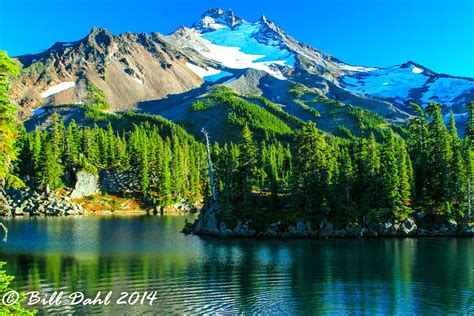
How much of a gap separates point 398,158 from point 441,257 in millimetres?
28348

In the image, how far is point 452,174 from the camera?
237 ft

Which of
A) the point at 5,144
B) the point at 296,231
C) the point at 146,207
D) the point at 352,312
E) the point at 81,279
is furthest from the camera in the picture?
the point at 146,207

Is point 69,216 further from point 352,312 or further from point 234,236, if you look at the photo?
point 352,312

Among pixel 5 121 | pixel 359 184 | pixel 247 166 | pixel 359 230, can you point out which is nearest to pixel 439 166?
pixel 359 184

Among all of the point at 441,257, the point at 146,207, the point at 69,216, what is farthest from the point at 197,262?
the point at 146,207

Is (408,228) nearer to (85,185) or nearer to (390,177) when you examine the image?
(390,177)

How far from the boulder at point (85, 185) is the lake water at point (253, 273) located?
191ft

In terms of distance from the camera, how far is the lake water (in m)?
29.6

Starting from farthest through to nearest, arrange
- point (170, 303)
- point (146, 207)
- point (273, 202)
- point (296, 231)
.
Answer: point (146, 207) → point (273, 202) → point (296, 231) → point (170, 303)

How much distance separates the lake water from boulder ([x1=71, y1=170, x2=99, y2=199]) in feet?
191

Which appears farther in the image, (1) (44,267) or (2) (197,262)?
(2) (197,262)

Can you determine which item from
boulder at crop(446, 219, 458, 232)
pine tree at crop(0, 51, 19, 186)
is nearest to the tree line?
boulder at crop(446, 219, 458, 232)

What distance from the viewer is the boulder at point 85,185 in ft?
406

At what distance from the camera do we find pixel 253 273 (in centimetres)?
4034
